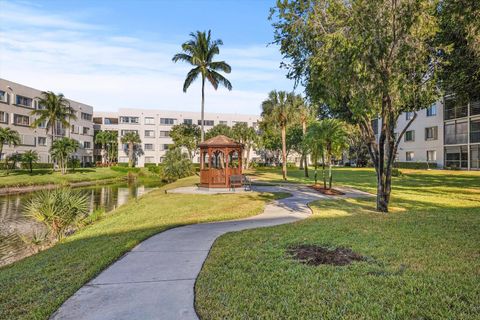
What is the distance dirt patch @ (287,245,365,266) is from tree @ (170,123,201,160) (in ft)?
175

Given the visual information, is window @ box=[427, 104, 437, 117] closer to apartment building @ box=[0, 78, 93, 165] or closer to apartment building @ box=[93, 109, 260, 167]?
apartment building @ box=[93, 109, 260, 167]

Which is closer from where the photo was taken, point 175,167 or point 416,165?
point 175,167

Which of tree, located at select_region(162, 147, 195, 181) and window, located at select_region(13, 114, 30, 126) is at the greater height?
window, located at select_region(13, 114, 30, 126)

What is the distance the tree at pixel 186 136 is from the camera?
194ft

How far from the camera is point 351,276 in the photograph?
527 cm

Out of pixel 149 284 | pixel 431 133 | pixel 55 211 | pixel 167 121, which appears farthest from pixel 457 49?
pixel 167 121

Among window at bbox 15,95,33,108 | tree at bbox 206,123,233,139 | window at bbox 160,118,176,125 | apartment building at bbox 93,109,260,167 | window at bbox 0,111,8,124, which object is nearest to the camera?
window at bbox 0,111,8,124

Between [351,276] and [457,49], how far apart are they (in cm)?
1219

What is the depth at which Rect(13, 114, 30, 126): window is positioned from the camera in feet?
168

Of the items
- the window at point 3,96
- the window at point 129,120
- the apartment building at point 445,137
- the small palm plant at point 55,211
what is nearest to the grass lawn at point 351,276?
the small palm plant at point 55,211

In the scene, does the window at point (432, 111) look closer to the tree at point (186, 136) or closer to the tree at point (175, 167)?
the tree at point (175, 167)

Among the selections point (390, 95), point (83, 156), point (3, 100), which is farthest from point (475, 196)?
point (83, 156)

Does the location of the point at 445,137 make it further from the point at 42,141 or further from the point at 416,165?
the point at 42,141

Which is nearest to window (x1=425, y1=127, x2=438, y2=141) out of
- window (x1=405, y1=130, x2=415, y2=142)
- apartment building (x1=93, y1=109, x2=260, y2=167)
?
window (x1=405, y1=130, x2=415, y2=142)
